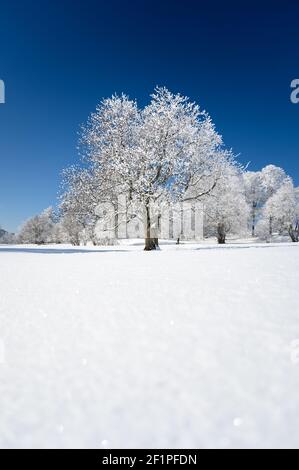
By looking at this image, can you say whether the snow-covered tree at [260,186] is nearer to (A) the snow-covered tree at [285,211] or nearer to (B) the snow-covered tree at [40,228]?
(A) the snow-covered tree at [285,211]

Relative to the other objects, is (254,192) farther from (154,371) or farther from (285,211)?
(154,371)

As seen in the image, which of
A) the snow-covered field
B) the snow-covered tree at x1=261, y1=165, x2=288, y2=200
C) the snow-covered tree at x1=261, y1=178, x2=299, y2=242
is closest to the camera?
the snow-covered field

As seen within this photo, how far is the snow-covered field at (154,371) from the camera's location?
1.90 meters

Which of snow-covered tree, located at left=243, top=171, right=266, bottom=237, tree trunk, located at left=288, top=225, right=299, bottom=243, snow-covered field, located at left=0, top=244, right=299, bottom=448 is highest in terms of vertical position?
snow-covered tree, located at left=243, top=171, right=266, bottom=237

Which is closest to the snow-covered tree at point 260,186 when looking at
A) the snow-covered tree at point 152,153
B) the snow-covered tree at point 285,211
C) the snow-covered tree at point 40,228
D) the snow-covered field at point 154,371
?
the snow-covered tree at point 285,211

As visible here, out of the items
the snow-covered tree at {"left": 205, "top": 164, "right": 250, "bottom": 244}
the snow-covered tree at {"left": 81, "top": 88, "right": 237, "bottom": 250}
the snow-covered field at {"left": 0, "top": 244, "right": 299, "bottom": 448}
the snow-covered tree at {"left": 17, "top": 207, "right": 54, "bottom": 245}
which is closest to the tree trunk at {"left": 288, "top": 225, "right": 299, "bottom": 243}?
the snow-covered tree at {"left": 205, "top": 164, "right": 250, "bottom": 244}

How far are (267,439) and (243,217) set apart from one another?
40637 millimetres

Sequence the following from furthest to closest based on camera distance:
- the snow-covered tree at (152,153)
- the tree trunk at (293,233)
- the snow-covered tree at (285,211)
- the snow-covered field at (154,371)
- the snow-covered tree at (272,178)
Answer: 1. the snow-covered tree at (272,178)
2. the snow-covered tree at (285,211)
3. the tree trunk at (293,233)
4. the snow-covered tree at (152,153)
5. the snow-covered field at (154,371)

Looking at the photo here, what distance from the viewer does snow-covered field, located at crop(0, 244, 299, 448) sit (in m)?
1.90

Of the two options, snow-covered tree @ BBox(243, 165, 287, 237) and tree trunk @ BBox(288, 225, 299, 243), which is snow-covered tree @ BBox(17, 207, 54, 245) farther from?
tree trunk @ BBox(288, 225, 299, 243)

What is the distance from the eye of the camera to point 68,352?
3047 mm

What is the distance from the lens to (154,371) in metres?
2.55

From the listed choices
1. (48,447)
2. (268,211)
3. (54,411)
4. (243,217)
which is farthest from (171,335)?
(268,211)

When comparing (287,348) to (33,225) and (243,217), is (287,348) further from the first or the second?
(33,225)
